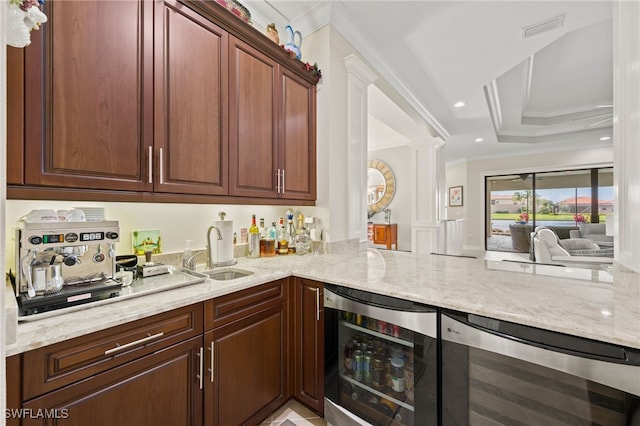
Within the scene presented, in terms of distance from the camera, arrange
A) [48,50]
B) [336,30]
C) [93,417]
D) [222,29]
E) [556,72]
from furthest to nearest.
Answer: [556,72], [336,30], [222,29], [48,50], [93,417]

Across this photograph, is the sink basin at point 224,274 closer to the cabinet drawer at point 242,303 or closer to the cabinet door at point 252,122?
the cabinet drawer at point 242,303

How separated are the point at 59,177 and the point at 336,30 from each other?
6.93ft

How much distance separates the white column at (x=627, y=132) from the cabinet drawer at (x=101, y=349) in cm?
215

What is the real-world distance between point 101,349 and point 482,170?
8960 mm

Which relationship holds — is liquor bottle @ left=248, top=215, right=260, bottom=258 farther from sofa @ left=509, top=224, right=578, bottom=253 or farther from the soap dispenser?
sofa @ left=509, top=224, right=578, bottom=253

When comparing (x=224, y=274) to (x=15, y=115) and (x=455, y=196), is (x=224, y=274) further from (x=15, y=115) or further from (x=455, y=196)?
(x=455, y=196)

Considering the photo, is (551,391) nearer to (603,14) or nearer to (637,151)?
(637,151)

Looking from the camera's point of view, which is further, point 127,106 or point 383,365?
point 383,365

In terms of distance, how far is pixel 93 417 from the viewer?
0.87 meters

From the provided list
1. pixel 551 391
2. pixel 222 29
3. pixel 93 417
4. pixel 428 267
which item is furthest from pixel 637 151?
pixel 93 417

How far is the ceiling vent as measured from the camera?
7.02 ft

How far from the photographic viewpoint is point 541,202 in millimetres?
7055

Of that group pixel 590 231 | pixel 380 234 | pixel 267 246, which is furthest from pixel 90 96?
pixel 590 231

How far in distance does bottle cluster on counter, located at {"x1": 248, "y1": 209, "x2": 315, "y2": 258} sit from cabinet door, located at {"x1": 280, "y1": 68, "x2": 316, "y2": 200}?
0.29 metres
